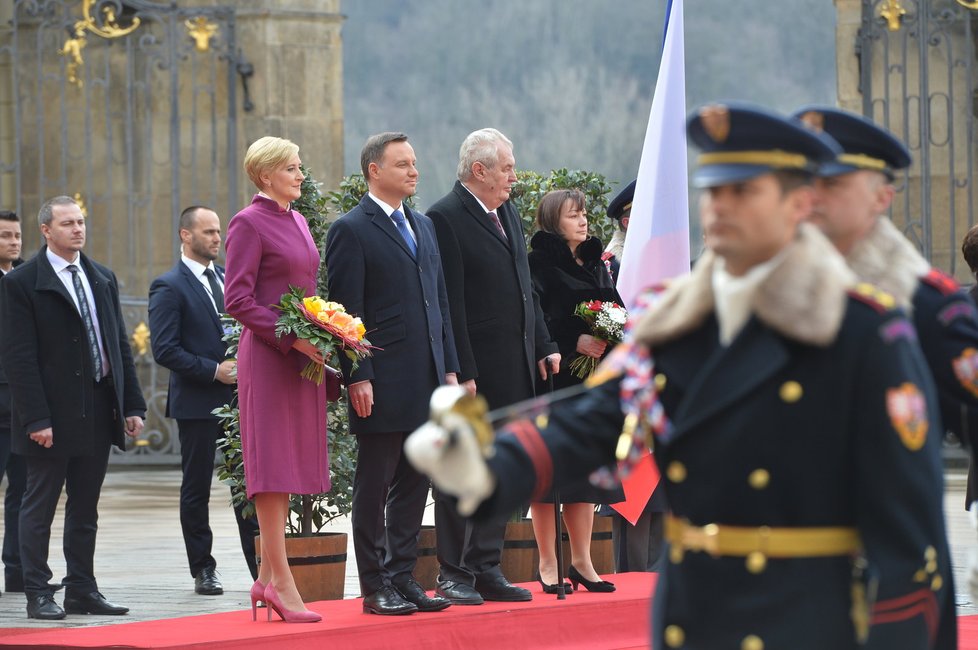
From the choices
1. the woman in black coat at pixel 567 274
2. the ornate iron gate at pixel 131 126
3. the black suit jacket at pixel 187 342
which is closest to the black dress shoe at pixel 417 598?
the woman in black coat at pixel 567 274

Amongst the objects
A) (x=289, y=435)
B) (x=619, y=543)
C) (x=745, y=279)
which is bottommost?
(x=619, y=543)

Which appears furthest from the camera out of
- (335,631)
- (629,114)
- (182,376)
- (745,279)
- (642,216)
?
(629,114)

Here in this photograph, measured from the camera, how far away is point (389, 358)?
579 centimetres

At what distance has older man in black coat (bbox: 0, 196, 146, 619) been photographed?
642 centimetres

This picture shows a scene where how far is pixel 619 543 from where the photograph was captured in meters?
7.34

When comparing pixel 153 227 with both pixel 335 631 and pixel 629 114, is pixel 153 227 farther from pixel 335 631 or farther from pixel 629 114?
pixel 335 631

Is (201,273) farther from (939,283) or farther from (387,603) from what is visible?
(939,283)

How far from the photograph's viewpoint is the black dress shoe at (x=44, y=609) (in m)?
6.25

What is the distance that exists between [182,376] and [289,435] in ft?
6.04

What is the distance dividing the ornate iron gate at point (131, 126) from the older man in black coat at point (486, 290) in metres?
7.58

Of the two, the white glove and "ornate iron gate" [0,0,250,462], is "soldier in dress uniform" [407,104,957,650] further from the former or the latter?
"ornate iron gate" [0,0,250,462]

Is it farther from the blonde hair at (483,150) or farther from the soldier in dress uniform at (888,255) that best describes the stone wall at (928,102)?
the soldier in dress uniform at (888,255)

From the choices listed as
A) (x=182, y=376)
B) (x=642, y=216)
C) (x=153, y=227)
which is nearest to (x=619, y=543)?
(x=642, y=216)

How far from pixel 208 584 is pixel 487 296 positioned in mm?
1843
